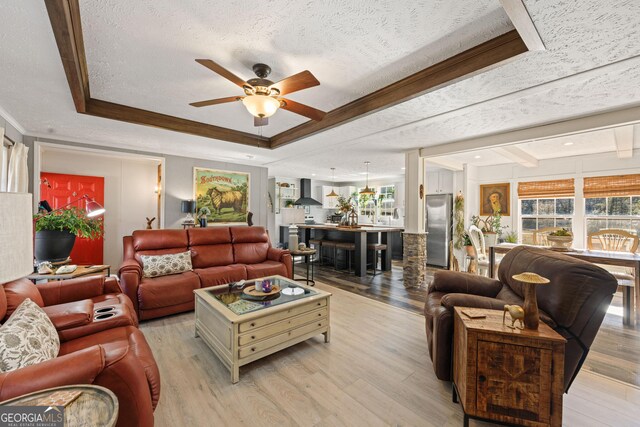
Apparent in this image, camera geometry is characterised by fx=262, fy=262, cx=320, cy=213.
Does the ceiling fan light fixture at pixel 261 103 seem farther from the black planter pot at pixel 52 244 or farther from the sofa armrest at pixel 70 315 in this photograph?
the black planter pot at pixel 52 244

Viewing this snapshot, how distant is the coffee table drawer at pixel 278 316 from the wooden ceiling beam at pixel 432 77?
2.15 m

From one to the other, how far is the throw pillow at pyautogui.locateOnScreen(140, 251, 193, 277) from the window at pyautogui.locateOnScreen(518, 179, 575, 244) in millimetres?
6650

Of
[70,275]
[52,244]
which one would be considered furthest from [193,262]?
[52,244]

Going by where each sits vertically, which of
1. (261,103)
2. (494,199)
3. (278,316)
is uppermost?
(261,103)

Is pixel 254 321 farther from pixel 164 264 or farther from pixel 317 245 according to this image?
pixel 317 245

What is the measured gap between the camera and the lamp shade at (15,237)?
2.52 feet

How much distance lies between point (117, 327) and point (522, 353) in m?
2.57

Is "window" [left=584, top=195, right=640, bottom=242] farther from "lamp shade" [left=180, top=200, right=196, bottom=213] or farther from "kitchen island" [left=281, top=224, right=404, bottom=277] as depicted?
"lamp shade" [left=180, top=200, right=196, bottom=213]

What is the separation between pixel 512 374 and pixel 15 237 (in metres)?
2.21

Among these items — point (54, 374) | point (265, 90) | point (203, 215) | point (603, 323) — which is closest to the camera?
point (54, 374)

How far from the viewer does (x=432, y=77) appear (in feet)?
7.70

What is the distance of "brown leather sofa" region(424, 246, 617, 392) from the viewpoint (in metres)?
1.44

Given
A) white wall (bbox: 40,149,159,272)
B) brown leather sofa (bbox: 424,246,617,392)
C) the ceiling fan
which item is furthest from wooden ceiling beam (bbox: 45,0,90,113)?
white wall (bbox: 40,149,159,272)

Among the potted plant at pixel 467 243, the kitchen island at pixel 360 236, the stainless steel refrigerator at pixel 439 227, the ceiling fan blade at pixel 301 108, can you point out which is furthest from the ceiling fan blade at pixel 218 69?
the stainless steel refrigerator at pixel 439 227
